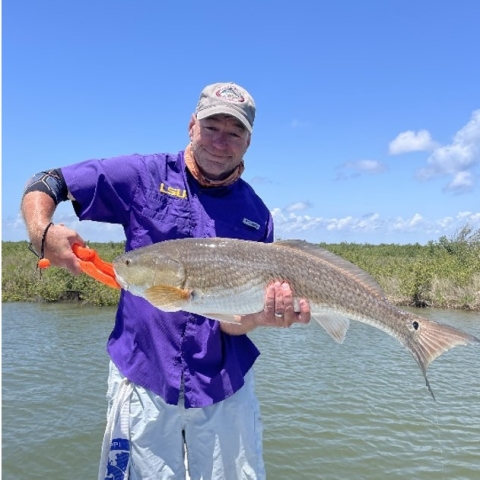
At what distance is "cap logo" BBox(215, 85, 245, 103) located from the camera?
314 cm

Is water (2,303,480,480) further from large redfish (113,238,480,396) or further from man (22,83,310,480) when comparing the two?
large redfish (113,238,480,396)

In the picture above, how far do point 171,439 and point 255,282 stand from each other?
1.14m

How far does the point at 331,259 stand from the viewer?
10.5ft

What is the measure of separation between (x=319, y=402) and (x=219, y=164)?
8.74 metres

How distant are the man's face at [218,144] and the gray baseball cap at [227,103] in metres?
0.05

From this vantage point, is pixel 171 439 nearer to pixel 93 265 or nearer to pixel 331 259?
pixel 93 265

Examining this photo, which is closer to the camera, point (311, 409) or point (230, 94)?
point (230, 94)

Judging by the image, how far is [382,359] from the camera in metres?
14.0

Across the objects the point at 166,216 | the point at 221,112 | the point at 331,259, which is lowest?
the point at 331,259

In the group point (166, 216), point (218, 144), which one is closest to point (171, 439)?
point (166, 216)

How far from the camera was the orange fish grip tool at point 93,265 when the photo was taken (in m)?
2.74

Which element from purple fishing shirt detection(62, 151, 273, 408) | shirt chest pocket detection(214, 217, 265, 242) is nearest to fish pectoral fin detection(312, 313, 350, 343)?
purple fishing shirt detection(62, 151, 273, 408)

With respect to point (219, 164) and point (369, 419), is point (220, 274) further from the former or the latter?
point (369, 419)

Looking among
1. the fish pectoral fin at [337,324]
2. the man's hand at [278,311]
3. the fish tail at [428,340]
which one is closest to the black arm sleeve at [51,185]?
the man's hand at [278,311]
